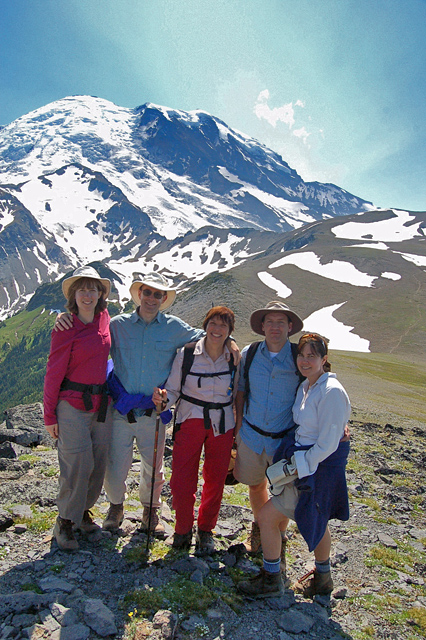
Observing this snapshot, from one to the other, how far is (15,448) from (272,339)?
9.65 m

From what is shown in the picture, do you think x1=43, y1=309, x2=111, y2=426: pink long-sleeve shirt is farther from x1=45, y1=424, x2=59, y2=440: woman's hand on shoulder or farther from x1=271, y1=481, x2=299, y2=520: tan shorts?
x1=271, y1=481, x2=299, y2=520: tan shorts

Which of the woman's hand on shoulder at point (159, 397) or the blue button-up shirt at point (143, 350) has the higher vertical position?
the blue button-up shirt at point (143, 350)

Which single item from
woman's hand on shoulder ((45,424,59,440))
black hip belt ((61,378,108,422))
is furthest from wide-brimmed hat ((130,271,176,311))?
woman's hand on shoulder ((45,424,59,440))

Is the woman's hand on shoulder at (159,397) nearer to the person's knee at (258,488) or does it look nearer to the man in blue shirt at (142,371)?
the man in blue shirt at (142,371)

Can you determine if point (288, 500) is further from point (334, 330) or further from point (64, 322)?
point (334, 330)

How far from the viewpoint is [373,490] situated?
11.2 m

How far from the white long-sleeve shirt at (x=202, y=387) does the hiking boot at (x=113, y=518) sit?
2.18 meters

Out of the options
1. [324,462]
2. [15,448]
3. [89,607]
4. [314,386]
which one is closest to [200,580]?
[89,607]

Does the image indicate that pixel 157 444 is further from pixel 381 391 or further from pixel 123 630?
pixel 381 391

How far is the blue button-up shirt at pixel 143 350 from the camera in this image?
6867mm

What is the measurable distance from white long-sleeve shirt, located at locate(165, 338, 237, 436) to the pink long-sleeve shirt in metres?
1.26

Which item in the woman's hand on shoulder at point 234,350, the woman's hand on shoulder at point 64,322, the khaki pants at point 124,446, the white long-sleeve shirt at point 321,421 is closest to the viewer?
the white long-sleeve shirt at point 321,421

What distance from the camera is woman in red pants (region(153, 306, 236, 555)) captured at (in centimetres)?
657

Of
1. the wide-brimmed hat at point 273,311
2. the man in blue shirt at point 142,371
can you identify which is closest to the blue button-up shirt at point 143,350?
the man in blue shirt at point 142,371
